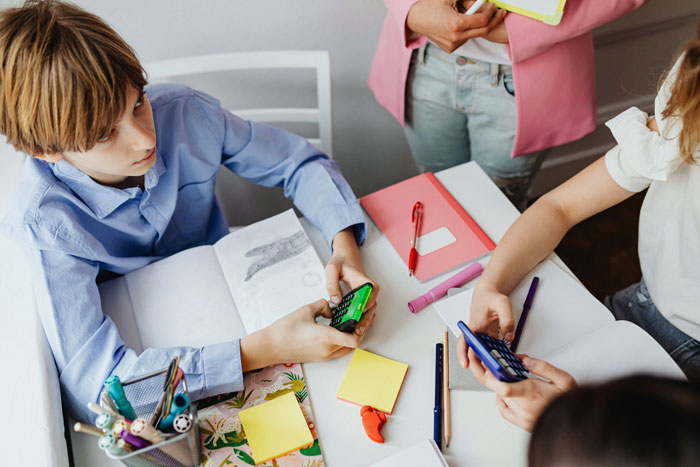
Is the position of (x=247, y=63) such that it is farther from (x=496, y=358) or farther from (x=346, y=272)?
(x=496, y=358)

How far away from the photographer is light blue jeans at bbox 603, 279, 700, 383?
2.72 ft

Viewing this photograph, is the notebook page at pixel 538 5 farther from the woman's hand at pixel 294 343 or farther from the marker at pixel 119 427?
the marker at pixel 119 427

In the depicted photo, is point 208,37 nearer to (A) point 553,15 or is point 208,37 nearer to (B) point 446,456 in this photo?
(A) point 553,15

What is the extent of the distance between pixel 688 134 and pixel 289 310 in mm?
617

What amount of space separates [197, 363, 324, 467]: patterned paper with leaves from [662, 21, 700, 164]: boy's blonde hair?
62 centimetres

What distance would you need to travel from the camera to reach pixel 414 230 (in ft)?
2.98

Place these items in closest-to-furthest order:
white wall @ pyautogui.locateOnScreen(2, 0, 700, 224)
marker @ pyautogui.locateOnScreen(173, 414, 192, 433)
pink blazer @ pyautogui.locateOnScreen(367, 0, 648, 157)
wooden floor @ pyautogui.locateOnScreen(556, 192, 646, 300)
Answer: marker @ pyautogui.locateOnScreen(173, 414, 192, 433) → pink blazer @ pyautogui.locateOnScreen(367, 0, 648, 157) → white wall @ pyautogui.locateOnScreen(2, 0, 700, 224) → wooden floor @ pyautogui.locateOnScreen(556, 192, 646, 300)

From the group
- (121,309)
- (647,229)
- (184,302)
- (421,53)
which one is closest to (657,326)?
(647,229)

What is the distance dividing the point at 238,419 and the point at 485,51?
0.83 meters

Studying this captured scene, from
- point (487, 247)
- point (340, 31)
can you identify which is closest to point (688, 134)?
point (487, 247)

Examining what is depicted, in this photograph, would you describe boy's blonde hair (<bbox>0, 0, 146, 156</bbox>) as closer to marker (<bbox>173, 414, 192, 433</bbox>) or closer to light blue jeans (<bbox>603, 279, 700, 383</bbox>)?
marker (<bbox>173, 414, 192, 433</bbox>)

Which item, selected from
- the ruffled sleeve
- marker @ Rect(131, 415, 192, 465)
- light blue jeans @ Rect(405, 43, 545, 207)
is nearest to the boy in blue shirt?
marker @ Rect(131, 415, 192, 465)

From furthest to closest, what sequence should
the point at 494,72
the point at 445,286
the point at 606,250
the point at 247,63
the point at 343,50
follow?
the point at 606,250
the point at 343,50
the point at 247,63
the point at 494,72
the point at 445,286

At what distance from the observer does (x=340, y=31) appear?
1410mm
